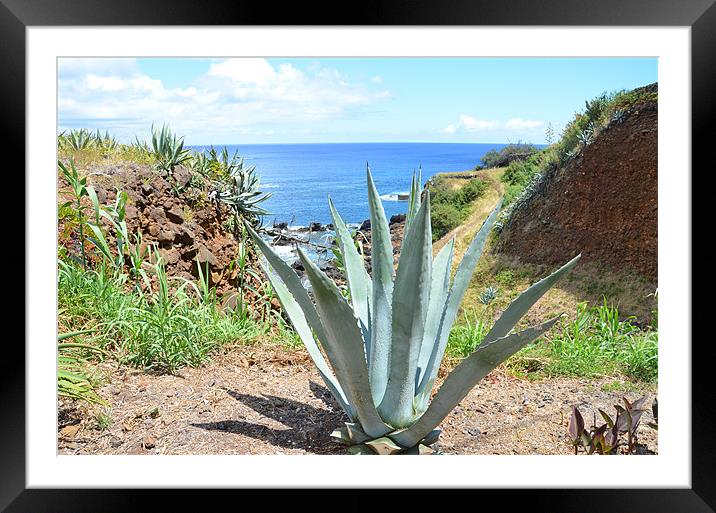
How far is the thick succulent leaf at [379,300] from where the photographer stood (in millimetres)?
1614

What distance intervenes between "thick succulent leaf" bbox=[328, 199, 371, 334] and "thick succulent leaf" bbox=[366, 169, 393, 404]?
0.11m

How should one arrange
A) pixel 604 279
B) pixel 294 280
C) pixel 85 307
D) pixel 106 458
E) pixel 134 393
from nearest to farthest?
1. pixel 294 280
2. pixel 106 458
3. pixel 134 393
4. pixel 85 307
5. pixel 604 279

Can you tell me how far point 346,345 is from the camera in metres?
1.52

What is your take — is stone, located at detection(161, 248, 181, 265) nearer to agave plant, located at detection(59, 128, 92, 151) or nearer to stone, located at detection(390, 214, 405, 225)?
agave plant, located at detection(59, 128, 92, 151)

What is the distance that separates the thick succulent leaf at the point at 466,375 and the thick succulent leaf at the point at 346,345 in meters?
0.08

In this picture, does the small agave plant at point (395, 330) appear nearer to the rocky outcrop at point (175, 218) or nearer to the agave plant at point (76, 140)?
the rocky outcrop at point (175, 218)

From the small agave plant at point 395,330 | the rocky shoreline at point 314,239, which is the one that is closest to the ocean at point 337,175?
the rocky shoreline at point 314,239
